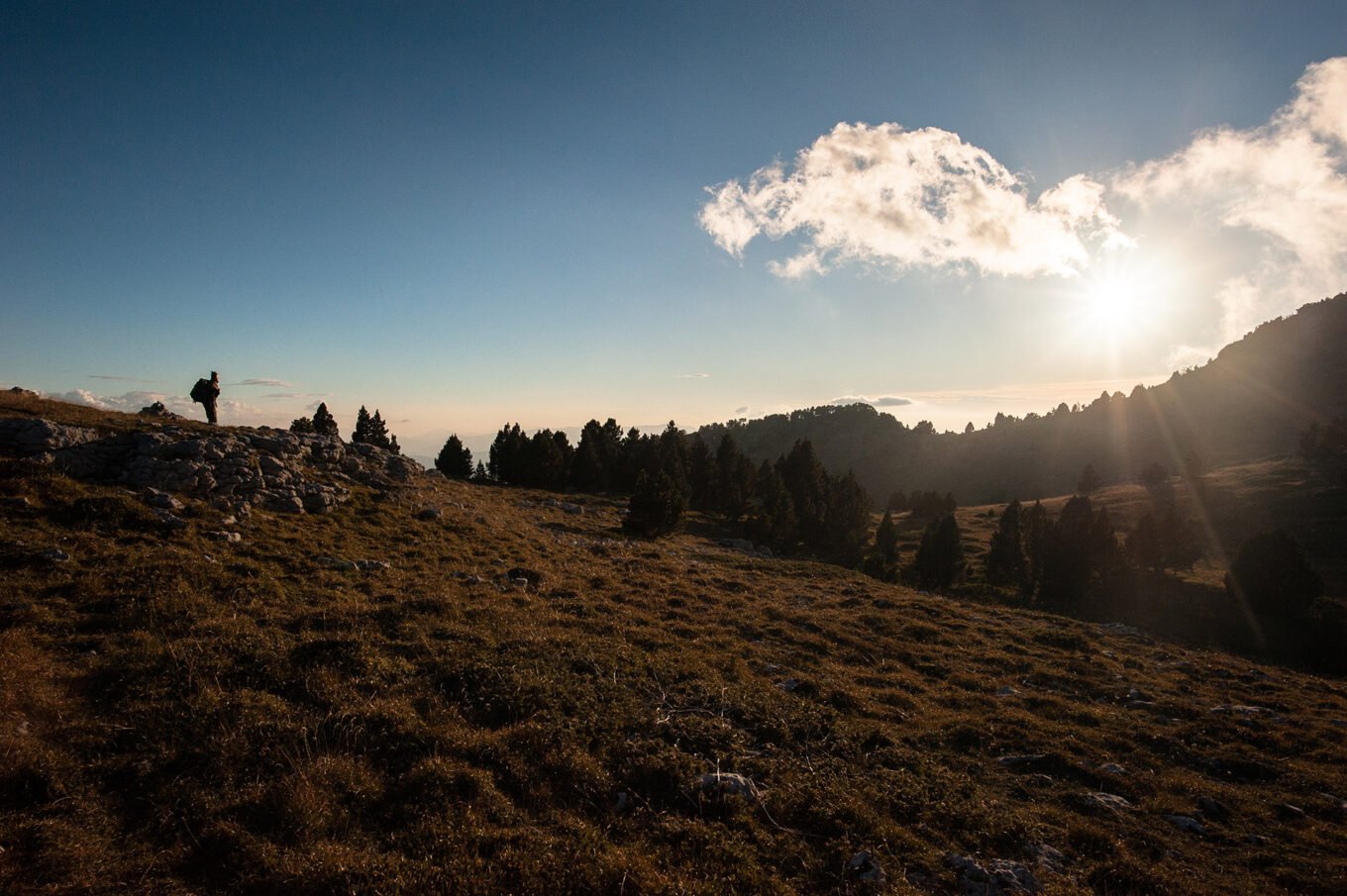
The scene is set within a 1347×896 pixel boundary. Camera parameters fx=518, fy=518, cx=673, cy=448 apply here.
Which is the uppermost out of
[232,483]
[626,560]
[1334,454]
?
[1334,454]

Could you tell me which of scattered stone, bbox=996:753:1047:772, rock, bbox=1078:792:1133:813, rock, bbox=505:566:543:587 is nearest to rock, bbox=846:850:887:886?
rock, bbox=1078:792:1133:813

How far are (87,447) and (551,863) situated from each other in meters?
24.8

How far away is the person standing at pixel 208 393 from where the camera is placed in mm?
30422

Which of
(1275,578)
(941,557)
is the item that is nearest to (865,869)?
(941,557)

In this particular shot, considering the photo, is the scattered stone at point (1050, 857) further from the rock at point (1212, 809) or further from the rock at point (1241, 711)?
the rock at point (1241, 711)

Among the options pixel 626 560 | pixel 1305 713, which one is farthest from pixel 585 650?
pixel 1305 713

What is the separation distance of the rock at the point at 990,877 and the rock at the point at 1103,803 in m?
4.10

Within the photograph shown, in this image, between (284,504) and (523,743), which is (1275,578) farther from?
(284,504)

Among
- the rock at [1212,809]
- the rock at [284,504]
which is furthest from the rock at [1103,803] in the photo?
the rock at [284,504]

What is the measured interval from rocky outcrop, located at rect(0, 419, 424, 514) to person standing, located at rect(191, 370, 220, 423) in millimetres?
3455

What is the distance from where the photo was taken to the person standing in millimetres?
30422

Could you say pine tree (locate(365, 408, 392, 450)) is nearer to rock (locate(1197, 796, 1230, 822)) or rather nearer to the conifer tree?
the conifer tree

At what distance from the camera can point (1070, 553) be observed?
5597 centimetres

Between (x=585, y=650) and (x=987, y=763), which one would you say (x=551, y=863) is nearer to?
(x=585, y=650)
